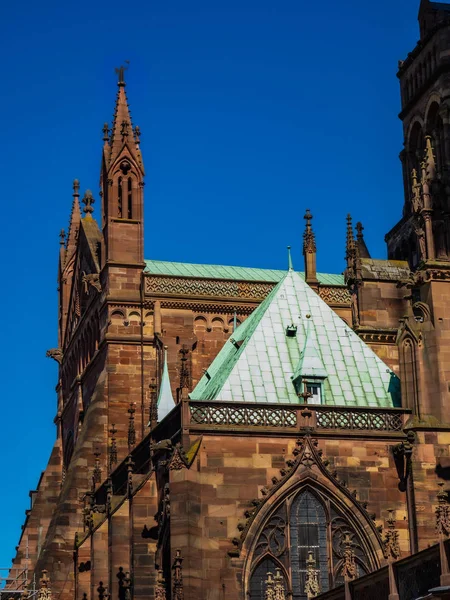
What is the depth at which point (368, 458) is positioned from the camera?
46.2 m

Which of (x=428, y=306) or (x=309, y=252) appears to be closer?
(x=428, y=306)

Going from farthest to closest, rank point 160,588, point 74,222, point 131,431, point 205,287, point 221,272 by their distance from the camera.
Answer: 1. point 74,222
2. point 221,272
3. point 205,287
4. point 131,431
5. point 160,588

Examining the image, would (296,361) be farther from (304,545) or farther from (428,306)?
(304,545)

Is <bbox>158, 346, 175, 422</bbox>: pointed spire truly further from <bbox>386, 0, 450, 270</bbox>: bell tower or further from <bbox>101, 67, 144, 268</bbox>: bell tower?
<bbox>386, 0, 450, 270</bbox>: bell tower

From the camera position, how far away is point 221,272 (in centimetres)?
6856

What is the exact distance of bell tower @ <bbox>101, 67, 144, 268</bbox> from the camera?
2501 inches

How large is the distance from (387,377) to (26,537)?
2162 centimetres

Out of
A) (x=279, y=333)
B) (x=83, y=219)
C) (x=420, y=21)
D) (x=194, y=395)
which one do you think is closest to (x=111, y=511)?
(x=194, y=395)

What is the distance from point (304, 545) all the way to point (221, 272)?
82.6 feet

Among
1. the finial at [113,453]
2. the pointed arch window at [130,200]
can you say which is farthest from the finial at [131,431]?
the pointed arch window at [130,200]

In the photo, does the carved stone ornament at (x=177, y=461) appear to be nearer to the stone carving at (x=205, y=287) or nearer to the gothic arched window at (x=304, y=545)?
the gothic arched window at (x=304, y=545)

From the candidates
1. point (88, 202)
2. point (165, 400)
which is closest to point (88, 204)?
point (88, 202)

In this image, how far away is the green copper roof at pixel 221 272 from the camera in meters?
66.2

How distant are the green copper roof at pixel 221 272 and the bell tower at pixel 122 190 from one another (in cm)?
174
